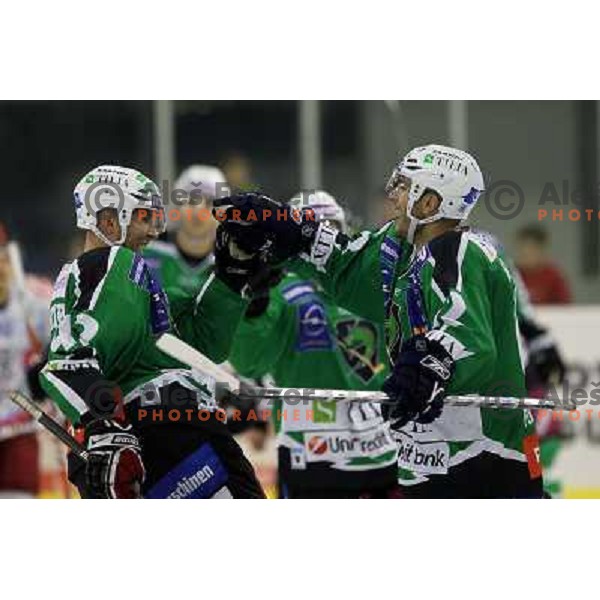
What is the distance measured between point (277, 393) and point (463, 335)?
63 cm

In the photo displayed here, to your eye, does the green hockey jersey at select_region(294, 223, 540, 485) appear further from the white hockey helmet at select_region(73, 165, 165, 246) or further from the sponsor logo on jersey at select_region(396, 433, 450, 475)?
the white hockey helmet at select_region(73, 165, 165, 246)

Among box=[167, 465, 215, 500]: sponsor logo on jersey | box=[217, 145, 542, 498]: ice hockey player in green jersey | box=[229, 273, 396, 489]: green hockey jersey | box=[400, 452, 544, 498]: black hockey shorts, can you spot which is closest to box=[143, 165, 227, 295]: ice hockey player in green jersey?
box=[229, 273, 396, 489]: green hockey jersey

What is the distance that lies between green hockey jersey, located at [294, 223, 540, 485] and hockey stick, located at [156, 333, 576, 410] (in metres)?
0.07

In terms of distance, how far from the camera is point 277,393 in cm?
564

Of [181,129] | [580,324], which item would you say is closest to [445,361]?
[580,324]

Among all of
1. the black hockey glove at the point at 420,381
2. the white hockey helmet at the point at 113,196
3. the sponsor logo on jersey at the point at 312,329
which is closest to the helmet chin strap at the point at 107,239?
the white hockey helmet at the point at 113,196

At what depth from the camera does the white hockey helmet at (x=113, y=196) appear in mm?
5750

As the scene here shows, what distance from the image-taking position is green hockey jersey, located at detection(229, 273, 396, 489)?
7.25 meters

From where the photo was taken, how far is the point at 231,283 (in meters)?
5.98

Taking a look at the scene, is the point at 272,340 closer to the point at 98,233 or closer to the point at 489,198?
the point at 98,233

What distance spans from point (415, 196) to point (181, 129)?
5.09 meters
